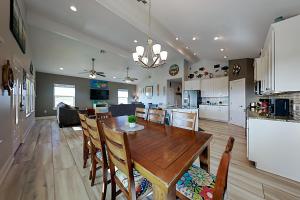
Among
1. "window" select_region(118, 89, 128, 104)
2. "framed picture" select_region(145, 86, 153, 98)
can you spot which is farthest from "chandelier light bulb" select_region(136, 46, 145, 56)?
"window" select_region(118, 89, 128, 104)

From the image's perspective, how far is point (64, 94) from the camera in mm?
8516

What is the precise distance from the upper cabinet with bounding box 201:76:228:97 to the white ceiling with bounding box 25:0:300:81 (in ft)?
4.79

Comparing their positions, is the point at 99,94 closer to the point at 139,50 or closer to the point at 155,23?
the point at 155,23

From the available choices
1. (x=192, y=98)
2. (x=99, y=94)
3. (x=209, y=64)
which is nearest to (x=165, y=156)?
(x=192, y=98)

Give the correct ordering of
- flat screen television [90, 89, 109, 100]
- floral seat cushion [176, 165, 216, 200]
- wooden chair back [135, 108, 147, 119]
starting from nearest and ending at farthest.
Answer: floral seat cushion [176, 165, 216, 200] → wooden chair back [135, 108, 147, 119] → flat screen television [90, 89, 109, 100]

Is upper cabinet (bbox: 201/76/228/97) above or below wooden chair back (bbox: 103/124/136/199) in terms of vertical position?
above

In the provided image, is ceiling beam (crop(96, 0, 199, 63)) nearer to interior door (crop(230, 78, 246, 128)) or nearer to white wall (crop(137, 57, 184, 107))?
white wall (crop(137, 57, 184, 107))

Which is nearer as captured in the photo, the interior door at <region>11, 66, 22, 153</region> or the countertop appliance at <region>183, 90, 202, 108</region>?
the interior door at <region>11, 66, 22, 153</region>

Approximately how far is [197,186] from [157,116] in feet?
4.74

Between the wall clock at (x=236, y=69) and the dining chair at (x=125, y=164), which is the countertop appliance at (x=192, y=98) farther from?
the dining chair at (x=125, y=164)

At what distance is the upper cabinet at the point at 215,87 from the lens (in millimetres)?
6297

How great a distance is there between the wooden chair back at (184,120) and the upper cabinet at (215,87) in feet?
17.1

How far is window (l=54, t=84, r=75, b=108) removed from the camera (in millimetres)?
8195

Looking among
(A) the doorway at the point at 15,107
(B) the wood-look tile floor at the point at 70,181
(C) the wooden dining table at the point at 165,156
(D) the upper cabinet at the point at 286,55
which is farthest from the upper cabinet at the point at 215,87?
(A) the doorway at the point at 15,107
